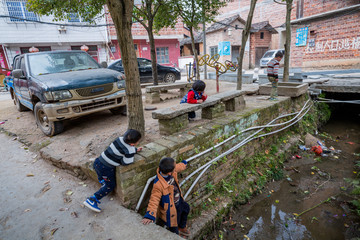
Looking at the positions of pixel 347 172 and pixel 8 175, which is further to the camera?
pixel 347 172

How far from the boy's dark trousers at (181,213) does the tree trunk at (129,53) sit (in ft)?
4.06

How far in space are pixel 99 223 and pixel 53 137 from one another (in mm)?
2662

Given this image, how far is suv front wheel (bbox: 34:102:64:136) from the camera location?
422cm

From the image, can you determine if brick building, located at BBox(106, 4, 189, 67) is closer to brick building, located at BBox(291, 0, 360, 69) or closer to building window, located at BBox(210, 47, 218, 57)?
building window, located at BBox(210, 47, 218, 57)

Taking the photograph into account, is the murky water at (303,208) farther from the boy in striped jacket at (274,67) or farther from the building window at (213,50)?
the building window at (213,50)

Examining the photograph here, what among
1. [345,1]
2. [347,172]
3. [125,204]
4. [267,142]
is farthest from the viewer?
[345,1]

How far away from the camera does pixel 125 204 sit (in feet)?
8.73

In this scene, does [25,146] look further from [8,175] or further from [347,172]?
[347,172]

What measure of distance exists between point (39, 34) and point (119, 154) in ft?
58.0

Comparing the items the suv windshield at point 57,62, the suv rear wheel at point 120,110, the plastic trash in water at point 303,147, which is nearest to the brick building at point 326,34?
the plastic trash in water at point 303,147

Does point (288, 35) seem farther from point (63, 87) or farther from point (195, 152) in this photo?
point (63, 87)

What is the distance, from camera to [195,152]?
11.3ft

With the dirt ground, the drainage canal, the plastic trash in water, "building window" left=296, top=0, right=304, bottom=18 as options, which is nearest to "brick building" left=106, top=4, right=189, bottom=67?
"building window" left=296, top=0, right=304, bottom=18

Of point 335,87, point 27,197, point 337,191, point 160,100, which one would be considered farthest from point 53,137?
point 335,87
